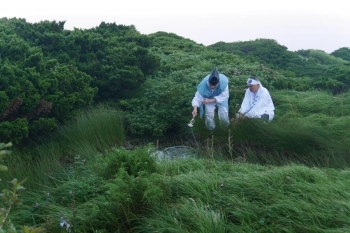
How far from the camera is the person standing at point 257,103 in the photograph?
9078 mm

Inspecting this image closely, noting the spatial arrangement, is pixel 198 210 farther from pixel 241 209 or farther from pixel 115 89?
pixel 115 89

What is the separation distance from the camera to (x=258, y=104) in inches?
363

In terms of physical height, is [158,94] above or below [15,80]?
below

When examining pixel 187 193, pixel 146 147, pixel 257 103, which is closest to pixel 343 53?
pixel 257 103

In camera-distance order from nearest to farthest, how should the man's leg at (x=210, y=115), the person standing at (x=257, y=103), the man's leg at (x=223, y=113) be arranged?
the man's leg at (x=210, y=115) → the man's leg at (x=223, y=113) → the person standing at (x=257, y=103)

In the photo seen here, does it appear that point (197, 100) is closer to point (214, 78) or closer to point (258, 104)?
point (214, 78)

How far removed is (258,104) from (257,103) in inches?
1.3

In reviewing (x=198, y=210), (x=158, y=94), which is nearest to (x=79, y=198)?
(x=198, y=210)

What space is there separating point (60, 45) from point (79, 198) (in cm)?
753

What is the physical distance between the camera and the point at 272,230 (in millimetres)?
4254

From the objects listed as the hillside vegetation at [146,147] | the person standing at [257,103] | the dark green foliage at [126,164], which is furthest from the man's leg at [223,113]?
the dark green foliage at [126,164]

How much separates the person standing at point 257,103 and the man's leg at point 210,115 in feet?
1.62

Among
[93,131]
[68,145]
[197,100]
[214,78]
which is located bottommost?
[68,145]

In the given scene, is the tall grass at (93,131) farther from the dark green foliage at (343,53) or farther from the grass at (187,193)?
the dark green foliage at (343,53)
